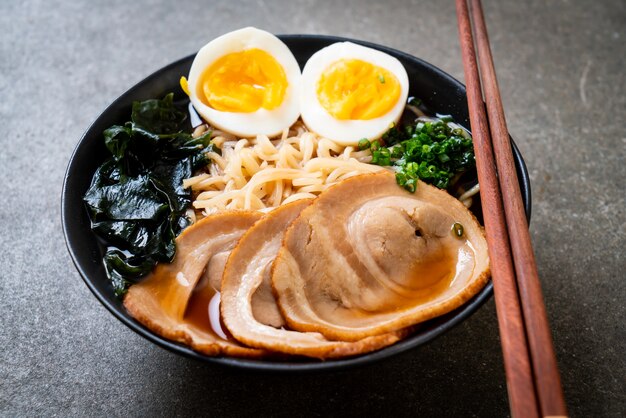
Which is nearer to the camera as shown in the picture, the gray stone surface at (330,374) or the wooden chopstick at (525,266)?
the wooden chopstick at (525,266)

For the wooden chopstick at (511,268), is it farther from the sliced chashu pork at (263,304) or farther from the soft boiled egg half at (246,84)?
the soft boiled egg half at (246,84)

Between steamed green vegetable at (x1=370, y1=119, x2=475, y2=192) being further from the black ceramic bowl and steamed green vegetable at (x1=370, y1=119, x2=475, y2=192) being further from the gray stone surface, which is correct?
the gray stone surface

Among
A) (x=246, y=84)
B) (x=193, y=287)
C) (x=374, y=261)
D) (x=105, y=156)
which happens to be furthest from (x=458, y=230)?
(x=105, y=156)

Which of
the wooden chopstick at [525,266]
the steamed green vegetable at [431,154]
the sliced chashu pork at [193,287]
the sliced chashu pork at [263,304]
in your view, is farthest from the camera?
the steamed green vegetable at [431,154]

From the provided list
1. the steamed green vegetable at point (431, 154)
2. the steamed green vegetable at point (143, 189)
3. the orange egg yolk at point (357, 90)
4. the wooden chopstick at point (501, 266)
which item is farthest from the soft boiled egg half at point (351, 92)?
the steamed green vegetable at point (143, 189)

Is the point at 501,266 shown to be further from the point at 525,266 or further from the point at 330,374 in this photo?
the point at 330,374

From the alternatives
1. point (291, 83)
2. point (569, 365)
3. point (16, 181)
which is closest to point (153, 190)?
point (291, 83)
